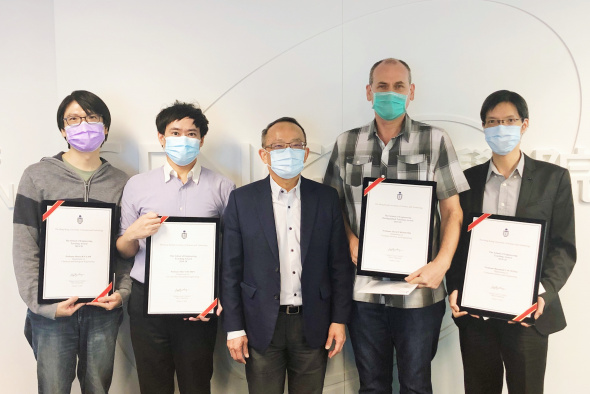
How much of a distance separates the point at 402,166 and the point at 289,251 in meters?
0.67

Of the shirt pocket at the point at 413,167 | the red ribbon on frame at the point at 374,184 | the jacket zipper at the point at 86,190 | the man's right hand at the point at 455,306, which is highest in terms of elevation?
the shirt pocket at the point at 413,167

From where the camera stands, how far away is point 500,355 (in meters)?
1.89

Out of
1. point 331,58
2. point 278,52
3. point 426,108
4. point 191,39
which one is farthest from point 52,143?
point 426,108

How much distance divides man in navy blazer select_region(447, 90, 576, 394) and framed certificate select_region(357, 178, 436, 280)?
230 millimetres

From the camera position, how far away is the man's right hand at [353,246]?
6.02 feet

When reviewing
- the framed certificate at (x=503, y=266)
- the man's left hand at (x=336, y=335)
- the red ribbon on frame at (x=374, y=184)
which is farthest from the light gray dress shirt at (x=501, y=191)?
the man's left hand at (x=336, y=335)

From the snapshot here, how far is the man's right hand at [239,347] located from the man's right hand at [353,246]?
0.61 meters

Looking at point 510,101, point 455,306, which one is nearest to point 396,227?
point 455,306

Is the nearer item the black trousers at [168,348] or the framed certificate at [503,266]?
the framed certificate at [503,266]

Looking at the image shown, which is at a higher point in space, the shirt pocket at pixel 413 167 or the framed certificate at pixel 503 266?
the shirt pocket at pixel 413 167

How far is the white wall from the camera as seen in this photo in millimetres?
2213

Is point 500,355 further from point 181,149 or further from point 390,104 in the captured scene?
point 181,149

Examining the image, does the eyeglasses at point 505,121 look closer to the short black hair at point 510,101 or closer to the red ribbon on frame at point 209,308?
the short black hair at point 510,101

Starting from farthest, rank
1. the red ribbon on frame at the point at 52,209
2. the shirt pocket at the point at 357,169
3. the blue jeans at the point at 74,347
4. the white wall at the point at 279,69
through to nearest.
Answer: the white wall at the point at 279,69 < the shirt pocket at the point at 357,169 < the blue jeans at the point at 74,347 < the red ribbon on frame at the point at 52,209
